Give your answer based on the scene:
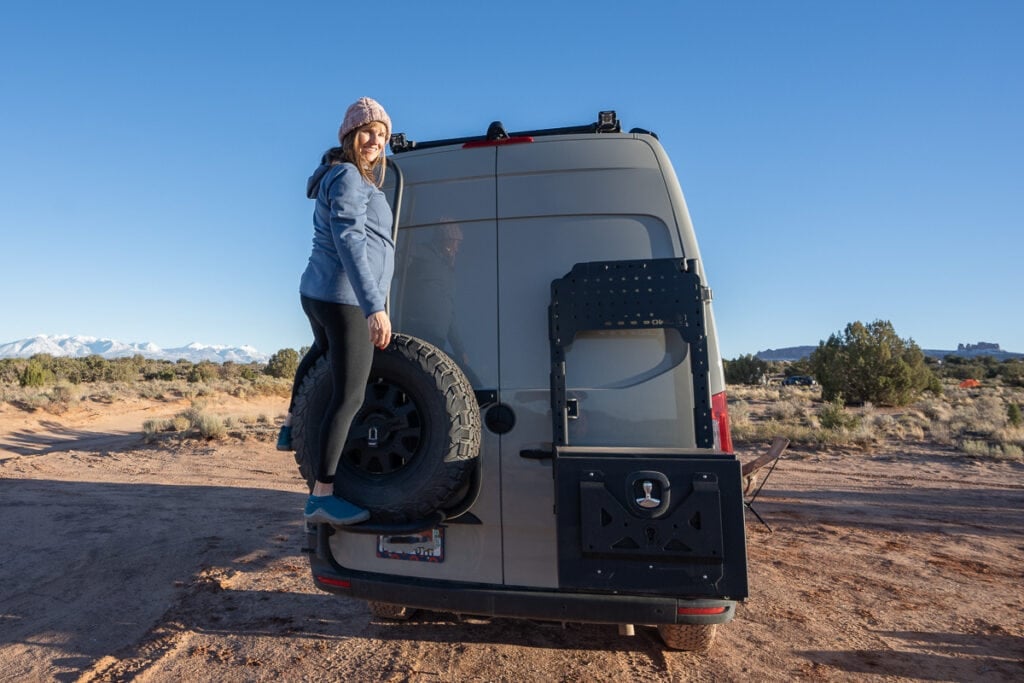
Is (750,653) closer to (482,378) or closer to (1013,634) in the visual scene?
(1013,634)

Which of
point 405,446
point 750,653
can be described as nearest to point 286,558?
point 405,446

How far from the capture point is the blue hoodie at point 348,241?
2250mm

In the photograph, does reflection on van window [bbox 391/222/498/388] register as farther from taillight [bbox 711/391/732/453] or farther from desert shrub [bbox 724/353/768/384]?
desert shrub [bbox 724/353/768/384]

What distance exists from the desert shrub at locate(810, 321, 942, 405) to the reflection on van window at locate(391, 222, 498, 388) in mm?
22825

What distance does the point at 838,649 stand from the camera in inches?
121

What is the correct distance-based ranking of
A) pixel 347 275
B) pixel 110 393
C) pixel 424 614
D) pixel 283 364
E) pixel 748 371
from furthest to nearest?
1. pixel 748 371
2. pixel 283 364
3. pixel 110 393
4. pixel 424 614
5. pixel 347 275

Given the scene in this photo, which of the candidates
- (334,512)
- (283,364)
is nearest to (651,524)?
(334,512)

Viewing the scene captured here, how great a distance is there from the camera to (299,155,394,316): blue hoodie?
2250 millimetres

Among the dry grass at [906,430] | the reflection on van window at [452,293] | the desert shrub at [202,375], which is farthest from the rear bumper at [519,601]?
the desert shrub at [202,375]

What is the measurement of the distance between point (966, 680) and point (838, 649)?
536mm

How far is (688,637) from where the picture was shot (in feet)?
9.31

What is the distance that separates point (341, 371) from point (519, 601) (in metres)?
1.22

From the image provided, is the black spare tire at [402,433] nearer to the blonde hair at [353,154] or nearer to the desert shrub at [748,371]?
the blonde hair at [353,154]

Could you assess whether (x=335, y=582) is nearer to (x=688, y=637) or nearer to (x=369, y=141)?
(x=688, y=637)
